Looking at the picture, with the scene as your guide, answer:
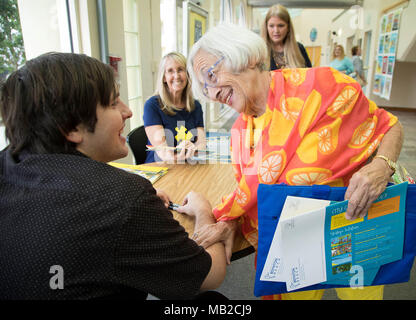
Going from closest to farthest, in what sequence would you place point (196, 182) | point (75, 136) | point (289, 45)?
point (75, 136), point (196, 182), point (289, 45)

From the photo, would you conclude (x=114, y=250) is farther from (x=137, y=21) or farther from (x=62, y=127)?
(x=137, y=21)

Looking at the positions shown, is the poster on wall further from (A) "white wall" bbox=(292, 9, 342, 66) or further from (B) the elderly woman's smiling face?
(B) the elderly woman's smiling face

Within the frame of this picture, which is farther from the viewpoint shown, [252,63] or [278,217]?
[252,63]

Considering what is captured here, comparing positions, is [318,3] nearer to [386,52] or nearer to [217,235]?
[386,52]

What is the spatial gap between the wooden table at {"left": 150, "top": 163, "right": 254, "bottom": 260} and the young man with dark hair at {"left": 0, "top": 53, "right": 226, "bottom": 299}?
0.52 metres

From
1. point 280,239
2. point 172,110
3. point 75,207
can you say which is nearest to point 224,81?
point 280,239

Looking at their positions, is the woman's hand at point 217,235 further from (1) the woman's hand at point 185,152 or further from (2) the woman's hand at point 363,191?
(1) the woman's hand at point 185,152

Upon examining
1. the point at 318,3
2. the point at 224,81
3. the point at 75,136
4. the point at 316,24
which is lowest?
the point at 75,136

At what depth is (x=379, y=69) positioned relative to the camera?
894cm

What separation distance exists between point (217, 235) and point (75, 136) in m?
0.59

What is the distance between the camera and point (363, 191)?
90 centimetres

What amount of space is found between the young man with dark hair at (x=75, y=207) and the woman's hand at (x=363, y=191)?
47 cm

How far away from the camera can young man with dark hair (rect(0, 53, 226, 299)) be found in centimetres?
A: 60

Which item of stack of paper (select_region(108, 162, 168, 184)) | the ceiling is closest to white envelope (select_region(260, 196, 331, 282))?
stack of paper (select_region(108, 162, 168, 184))
